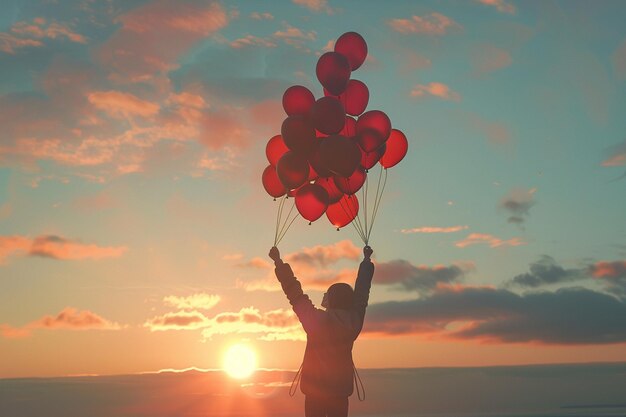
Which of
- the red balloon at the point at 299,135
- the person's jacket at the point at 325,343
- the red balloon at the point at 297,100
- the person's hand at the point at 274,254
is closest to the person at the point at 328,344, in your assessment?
the person's jacket at the point at 325,343

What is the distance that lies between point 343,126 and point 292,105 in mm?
899

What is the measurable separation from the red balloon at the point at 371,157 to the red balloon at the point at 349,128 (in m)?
0.28

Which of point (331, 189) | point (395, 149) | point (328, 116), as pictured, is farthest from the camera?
point (395, 149)

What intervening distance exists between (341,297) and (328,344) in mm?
493

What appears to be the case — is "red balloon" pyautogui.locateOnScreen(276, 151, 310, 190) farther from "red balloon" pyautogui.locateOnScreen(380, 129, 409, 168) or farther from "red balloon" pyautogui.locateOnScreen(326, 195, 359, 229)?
"red balloon" pyautogui.locateOnScreen(380, 129, 409, 168)

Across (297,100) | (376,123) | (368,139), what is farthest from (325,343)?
(297,100)

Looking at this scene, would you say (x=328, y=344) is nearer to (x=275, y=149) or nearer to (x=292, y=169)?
(x=292, y=169)

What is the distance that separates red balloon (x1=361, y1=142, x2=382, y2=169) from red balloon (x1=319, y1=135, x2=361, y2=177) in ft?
2.34

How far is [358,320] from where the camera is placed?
680cm

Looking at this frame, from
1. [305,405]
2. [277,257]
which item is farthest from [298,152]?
[305,405]

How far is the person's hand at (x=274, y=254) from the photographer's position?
7.05 metres

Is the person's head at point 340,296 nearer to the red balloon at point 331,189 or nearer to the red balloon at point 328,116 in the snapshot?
the red balloon at point 328,116

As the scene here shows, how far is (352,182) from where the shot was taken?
30.0ft

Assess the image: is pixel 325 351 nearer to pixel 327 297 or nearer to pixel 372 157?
pixel 327 297
